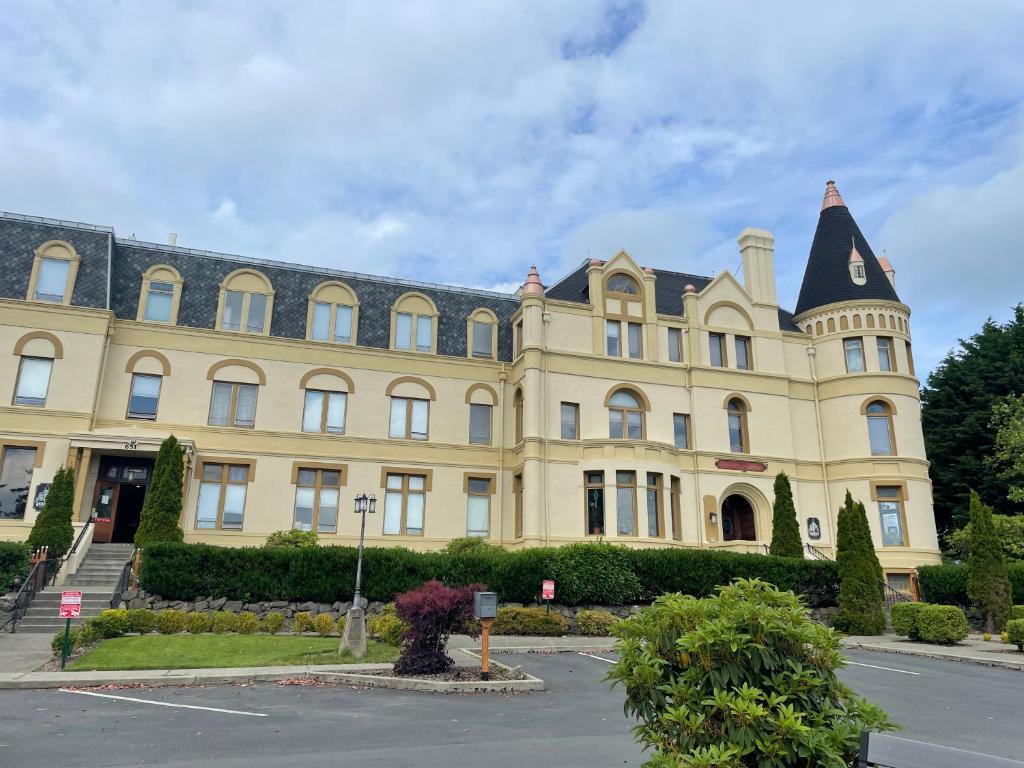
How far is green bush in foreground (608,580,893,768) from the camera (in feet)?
15.5

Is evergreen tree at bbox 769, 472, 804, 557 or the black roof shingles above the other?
the black roof shingles

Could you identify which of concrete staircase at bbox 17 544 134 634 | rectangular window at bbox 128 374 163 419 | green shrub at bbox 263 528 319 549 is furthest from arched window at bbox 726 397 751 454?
concrete staircase at bbox 17 544 134 634

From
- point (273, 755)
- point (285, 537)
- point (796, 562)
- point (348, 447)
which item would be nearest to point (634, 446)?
point (796, 562)

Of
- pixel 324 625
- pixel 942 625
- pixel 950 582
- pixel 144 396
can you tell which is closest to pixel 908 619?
pixel 942 625

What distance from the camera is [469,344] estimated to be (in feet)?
108

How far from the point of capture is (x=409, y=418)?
103ft

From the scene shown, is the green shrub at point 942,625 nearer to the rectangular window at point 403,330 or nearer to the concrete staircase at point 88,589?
the rectangular window at point 403,330

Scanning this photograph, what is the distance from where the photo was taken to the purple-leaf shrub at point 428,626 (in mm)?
14242

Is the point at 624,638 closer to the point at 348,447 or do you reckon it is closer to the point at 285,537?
the point at 285,537

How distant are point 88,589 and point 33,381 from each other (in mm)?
9261

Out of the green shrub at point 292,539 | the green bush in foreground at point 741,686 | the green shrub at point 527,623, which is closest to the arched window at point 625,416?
the green shrub at point 527,623

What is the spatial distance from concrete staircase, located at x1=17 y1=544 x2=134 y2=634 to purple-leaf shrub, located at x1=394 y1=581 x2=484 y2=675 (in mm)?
8489

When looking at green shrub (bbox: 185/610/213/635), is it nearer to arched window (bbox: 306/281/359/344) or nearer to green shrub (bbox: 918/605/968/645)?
arched window (bbox: 306/281/359/344)

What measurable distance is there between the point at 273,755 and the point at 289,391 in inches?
900
